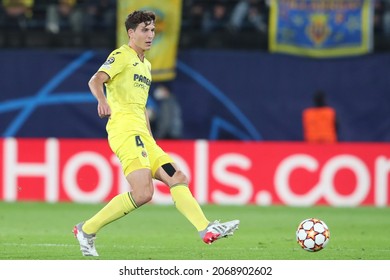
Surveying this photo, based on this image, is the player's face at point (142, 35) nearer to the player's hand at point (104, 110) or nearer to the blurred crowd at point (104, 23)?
the player's hand at point (104, 110)

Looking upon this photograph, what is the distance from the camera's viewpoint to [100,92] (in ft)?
30.8

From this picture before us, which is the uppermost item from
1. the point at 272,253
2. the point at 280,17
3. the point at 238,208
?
the point at 280,17

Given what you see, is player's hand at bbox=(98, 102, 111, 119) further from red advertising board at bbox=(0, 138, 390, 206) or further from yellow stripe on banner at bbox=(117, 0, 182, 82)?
yellow stripe on banner at bbox=(117, 0, 182, 82)

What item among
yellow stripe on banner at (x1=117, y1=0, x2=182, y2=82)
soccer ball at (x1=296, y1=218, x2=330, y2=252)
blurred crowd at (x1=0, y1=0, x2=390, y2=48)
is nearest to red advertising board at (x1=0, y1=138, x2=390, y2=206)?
yellow stripe on banner at (x1=117, y1=0, x2=182, y2=82)

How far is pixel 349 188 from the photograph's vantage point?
56.5ft

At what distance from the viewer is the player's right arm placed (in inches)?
356

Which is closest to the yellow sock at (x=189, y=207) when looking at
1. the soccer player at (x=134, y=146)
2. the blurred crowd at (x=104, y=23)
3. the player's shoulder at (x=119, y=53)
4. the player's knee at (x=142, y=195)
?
the soccer player at (x=134, y=146)

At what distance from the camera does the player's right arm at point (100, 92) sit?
9055mm

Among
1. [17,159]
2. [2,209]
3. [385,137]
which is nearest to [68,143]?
[17,159]

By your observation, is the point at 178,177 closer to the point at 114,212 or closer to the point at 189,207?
the point at 189,207

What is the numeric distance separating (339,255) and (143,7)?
926 cm

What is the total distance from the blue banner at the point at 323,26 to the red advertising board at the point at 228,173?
2.37 m

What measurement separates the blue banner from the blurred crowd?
0.88 metres
